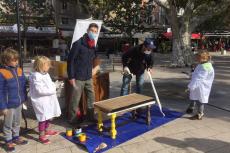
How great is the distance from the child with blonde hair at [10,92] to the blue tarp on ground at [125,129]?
Answer: 3.37 ft

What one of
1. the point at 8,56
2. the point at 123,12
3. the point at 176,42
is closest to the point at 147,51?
the point at 8,56

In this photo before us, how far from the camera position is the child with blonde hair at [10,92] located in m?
5.18

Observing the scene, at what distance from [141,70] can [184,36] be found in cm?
1239

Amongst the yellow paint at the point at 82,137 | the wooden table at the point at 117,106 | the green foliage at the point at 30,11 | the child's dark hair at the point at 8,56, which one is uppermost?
the green foliage at the point at 30,11

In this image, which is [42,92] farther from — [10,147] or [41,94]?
[10,147]

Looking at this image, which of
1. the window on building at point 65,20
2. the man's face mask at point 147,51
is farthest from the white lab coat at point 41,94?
the window on building at point 65,20

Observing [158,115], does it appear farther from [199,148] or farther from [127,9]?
[127,9]

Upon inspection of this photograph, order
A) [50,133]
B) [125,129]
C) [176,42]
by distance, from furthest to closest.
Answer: [176,42]
[125,129]
[50,133]

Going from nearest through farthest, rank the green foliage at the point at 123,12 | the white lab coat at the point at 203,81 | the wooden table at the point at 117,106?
the wooden table at the point at 117,106, the white lab coat at the point at 203,81, the green foliage at the point at 123,12

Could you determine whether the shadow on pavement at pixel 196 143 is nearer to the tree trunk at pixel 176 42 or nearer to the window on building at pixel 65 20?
the tree trunk at pixel 176 42

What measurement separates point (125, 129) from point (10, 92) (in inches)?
87.1

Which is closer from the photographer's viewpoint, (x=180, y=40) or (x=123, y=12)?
(x=180, y=40)

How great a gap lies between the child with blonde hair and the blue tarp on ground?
1027mm

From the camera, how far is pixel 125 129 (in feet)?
20.7
